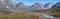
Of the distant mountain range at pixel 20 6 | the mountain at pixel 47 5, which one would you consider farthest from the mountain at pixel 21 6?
the mountain at pixel 47 5

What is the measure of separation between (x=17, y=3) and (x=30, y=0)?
0.55 ft

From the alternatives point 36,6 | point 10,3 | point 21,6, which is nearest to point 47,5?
point 36,6

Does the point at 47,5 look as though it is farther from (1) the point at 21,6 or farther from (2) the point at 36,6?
(1) the point at 21,6

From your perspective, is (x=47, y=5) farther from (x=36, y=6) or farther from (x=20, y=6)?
(x=20, y=6)

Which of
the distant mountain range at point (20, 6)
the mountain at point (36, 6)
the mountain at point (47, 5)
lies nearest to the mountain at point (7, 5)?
the distant mountain range at point (20, 6)

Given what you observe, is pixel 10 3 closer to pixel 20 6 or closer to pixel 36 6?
pixel 20 6

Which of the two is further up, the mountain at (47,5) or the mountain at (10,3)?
the mountain at (10,3)

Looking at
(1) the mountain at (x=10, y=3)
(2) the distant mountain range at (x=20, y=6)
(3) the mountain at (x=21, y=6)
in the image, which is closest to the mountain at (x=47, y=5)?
(2) the distant mountain range at (x=20, y=6)

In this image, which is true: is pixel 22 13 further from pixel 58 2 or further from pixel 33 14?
pixel 58 2

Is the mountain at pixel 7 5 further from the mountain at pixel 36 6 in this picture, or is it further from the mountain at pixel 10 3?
the mountain at pixel 36 6

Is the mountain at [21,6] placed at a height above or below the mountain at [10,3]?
below

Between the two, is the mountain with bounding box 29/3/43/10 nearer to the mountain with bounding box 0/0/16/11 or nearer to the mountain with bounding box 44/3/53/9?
the mountain with bounding box 44/3/53/9

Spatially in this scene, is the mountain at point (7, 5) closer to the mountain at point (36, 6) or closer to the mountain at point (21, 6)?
the mountain at point (21, 6)

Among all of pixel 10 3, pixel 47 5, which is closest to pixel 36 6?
pixel 47 5
